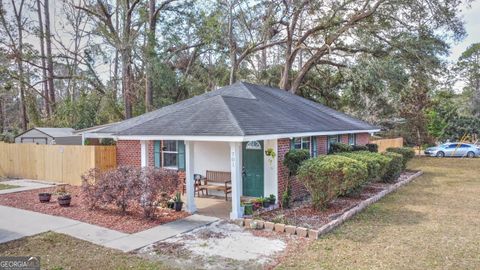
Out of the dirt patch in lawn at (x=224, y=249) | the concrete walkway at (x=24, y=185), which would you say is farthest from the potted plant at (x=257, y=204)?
the concrete walkway at (x=24, y=185)

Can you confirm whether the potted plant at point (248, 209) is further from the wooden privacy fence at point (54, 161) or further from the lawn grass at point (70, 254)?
the wooden privacy fence at point (54, 161)

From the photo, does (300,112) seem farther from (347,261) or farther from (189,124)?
(347,261)

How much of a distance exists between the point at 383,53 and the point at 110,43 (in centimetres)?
1882

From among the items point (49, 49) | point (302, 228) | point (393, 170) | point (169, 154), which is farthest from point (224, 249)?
point (49, 49)

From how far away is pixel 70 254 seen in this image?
707cm

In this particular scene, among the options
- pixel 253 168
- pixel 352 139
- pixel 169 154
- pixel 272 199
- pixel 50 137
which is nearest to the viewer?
pixel 272 199

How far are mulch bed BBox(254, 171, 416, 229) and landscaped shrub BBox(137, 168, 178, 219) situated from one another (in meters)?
2.50

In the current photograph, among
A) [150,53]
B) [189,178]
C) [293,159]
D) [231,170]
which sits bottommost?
[189,178]

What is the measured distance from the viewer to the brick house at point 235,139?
32.1 ft

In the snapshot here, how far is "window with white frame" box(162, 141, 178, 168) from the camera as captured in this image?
→ 13.6 metres

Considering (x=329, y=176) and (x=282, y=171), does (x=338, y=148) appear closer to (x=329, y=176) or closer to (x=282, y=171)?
(x=282, y=171)

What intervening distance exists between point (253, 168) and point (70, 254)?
20.5ft

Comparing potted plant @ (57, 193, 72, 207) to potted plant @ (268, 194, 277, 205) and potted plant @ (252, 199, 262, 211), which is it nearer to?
potted plant @ (252, 199, 262, 211)

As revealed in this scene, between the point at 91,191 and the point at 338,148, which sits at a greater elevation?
the point at 338,148
